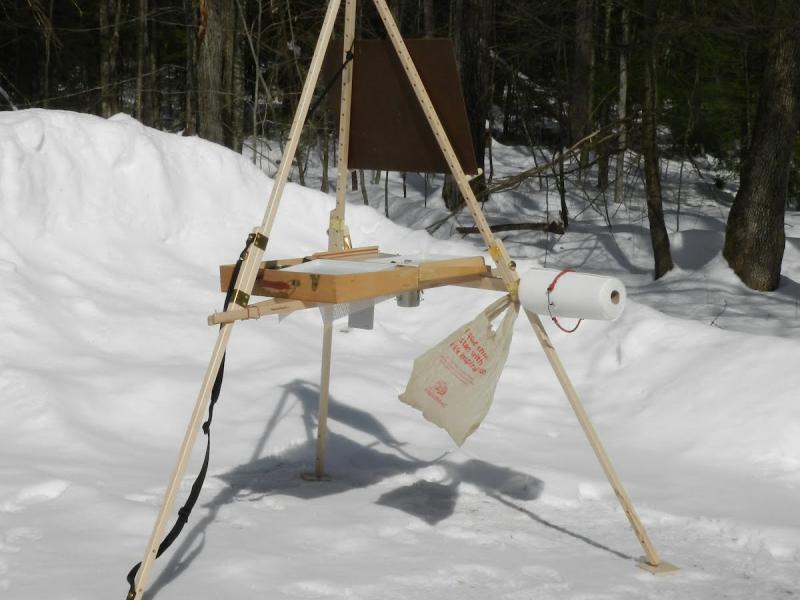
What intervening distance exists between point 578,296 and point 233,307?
1.07m

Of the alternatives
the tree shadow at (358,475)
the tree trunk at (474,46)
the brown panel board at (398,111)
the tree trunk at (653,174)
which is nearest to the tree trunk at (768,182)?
the tree trunk at (653,174)

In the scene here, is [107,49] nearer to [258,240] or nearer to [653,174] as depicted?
[653,174]

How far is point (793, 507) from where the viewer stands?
384 cm

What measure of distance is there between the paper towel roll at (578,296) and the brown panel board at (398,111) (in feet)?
1.71

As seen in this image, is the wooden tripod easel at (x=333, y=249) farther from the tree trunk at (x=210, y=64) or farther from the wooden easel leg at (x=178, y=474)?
the tree trunk at (x=210, y=64)

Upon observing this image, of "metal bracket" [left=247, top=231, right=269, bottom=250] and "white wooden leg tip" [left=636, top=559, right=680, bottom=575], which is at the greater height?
"metal bracket" [left=247, top=231, right=269, bottom=250]

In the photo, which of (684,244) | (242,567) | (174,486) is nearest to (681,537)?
(242,567)

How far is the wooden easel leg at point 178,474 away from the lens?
265cm

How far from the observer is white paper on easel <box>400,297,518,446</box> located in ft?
10.6

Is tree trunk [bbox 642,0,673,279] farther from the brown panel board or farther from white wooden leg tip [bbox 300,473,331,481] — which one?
white wooden leg tip [bbox 300,473,331,481]

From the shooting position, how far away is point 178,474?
107 inches

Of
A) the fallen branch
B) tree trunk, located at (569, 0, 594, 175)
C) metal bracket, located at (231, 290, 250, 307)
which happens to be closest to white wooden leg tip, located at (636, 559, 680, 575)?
metal bracket, located at (231, 290, 250, 307)

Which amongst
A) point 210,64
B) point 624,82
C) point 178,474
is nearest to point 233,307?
point 178,474

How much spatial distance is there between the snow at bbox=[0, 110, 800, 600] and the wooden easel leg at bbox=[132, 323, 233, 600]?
0.28 meters
